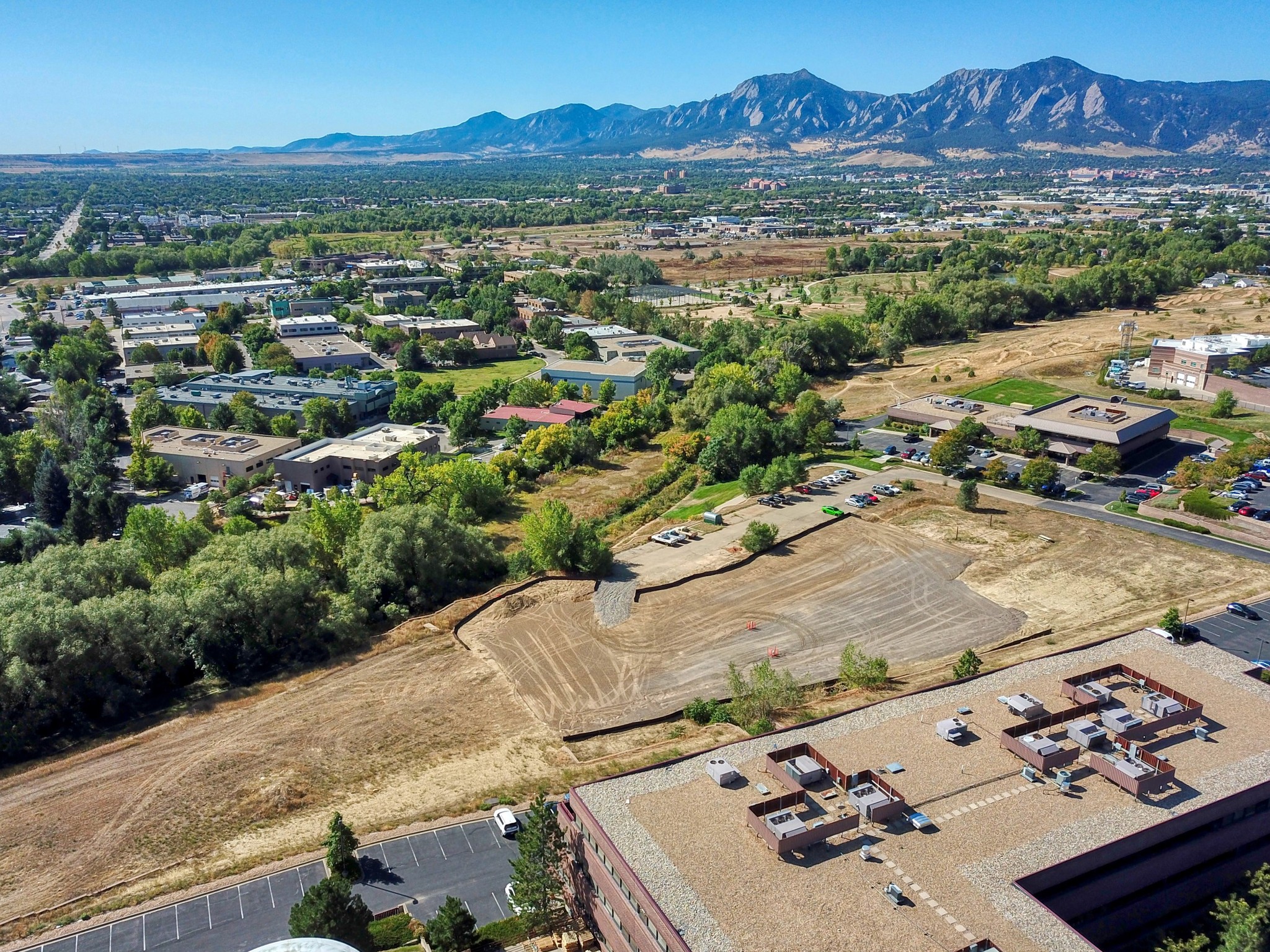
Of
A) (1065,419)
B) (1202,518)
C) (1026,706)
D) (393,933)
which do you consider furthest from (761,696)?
(1065,419)

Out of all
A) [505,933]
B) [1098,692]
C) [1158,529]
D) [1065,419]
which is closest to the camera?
[505,933]

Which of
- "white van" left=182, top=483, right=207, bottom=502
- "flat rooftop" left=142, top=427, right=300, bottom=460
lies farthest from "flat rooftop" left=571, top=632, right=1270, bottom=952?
"flat rooftop" left=142, top=427, right=300, bottom=460

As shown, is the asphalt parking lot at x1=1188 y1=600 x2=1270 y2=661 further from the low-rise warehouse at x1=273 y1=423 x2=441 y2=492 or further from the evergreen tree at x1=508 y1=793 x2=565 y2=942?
the low-rise warehouse at x1=273 y1=423 x2=441 y2=492

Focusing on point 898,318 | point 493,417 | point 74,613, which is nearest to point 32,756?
point 74,613

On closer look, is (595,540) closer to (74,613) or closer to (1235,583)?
(74,613)

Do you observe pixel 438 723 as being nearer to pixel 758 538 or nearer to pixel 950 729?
pixel 950 729

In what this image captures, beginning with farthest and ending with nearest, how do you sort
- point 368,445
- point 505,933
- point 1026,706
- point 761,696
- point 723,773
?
point 368,445 → point 761,696 → point 1026,706 → point 505,933 → point 723,773

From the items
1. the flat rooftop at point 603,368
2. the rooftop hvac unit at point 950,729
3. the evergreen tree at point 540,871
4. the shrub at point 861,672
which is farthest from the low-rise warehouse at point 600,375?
the evergreen tree at point 540,871

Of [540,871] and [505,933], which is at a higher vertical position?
[540,871]
